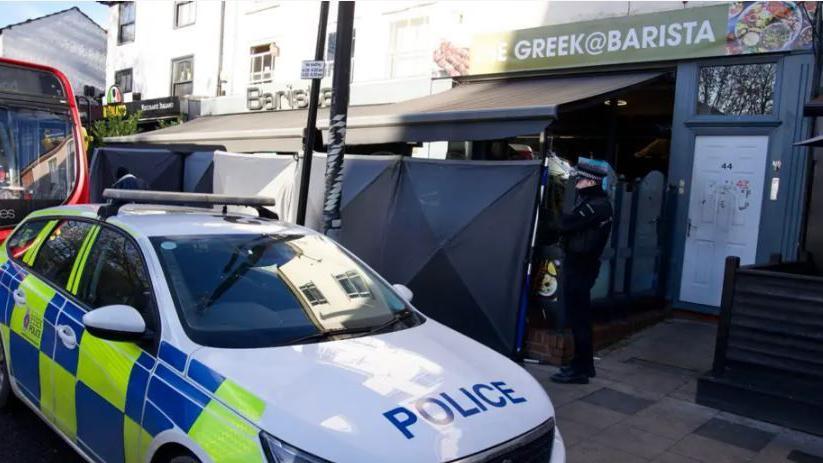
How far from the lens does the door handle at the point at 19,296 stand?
13.4 feet

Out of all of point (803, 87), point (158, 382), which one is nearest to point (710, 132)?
point (803, 87)

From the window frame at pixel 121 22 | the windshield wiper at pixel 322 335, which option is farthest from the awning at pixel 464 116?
the window frame at pixel 121 22

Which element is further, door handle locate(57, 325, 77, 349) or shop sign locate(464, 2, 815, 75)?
shop sign locate(464, 2, 815, 75)

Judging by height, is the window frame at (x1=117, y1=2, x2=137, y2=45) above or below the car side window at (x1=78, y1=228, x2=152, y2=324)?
above

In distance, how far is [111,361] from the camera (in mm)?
3113

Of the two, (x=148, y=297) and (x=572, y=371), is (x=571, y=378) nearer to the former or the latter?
(x=572, y=371)

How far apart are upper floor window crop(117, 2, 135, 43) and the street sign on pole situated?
16011 millimetres

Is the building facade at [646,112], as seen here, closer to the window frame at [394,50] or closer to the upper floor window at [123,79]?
the window frame at [394,50]

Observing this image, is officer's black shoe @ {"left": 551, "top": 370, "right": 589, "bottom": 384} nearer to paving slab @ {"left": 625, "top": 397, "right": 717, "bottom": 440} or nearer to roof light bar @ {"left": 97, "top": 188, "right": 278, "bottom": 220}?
paving slab @ {"left": 625, "top": 397, "right": 717, "bottom": 440}

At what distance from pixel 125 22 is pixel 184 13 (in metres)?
3.81

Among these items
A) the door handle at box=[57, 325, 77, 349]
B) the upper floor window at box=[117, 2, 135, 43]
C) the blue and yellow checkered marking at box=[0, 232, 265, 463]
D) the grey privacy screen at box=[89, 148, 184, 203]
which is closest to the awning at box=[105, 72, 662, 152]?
the grey privacy screen at box=[89, 148, 184, 203]

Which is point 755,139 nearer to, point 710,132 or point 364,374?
point 710,132

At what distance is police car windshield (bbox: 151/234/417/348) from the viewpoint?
10.0ft

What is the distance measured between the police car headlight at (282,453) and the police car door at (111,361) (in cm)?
74
